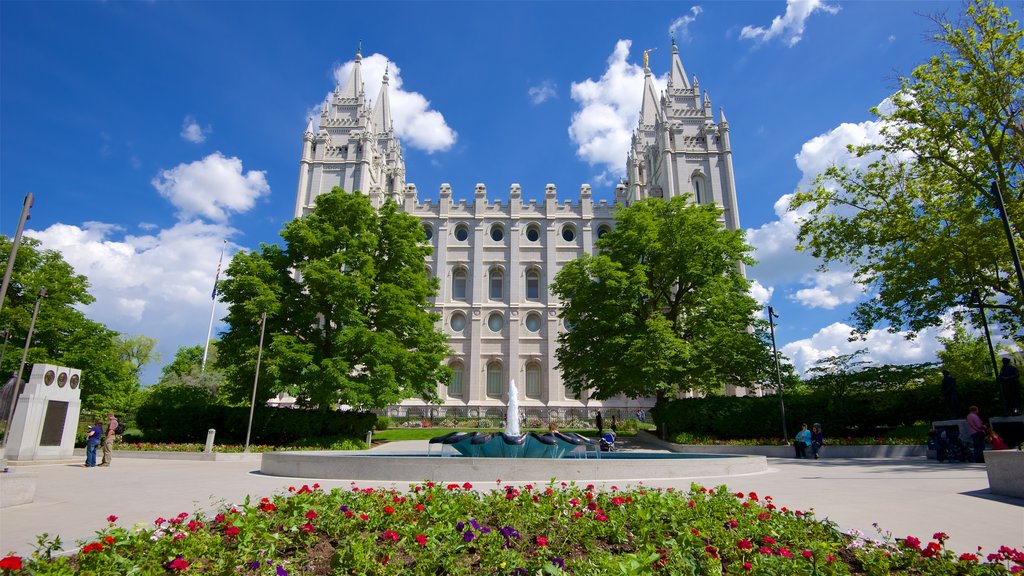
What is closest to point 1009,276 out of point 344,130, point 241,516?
point 241,516

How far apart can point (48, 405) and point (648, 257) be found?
24145mm

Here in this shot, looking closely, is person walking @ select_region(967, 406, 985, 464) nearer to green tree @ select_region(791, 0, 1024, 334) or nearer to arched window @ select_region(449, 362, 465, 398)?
green tree @ select_region(791, 0, 1024, 334)

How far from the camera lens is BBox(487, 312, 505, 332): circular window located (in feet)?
158

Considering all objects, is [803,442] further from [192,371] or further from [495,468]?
[192,371]

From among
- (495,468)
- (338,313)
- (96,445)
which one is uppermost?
(338,313)

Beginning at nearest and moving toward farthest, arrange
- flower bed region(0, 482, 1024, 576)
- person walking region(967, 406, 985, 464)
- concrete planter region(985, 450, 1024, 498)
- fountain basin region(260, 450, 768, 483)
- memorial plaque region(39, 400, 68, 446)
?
flower bed region(0, 482, 1024, 576) → concrete planter region(985, 450, 1024, 498) → fountain basin region(260, 450, 768, 483) → person walking region(967, 406, 985, 464) → memorial plaque region(39, 400, 68, 446)

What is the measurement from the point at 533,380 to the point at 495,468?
120 ft

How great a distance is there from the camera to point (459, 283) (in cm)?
5009

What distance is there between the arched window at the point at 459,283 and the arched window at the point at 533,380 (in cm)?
906

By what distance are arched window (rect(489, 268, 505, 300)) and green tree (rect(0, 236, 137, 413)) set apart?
93.2 feet

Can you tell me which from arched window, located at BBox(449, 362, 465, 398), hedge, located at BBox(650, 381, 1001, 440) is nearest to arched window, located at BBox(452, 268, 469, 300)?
arched window, located at BBox(449, 362, 465, 398)

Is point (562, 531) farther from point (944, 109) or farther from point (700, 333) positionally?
point (944, 109)

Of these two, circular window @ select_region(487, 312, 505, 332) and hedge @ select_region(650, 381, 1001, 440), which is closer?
hedge @ select_region(650, 381, 1001, 440)

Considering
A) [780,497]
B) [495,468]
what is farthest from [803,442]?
[495,468]
